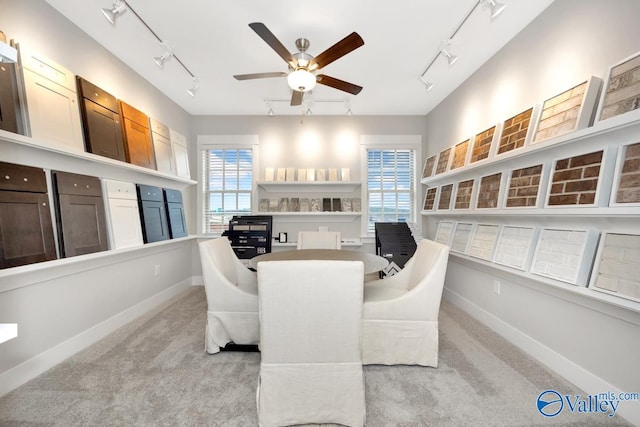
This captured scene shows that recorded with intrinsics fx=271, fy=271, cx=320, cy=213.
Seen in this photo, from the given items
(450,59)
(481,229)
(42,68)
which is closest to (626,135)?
(450,59)

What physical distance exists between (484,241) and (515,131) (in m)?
1.10

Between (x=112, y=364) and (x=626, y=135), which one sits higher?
(x=626, y=135)

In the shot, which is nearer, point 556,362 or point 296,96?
point 556,362

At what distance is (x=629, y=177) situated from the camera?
153cm

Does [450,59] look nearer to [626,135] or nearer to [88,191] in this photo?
[626,135]

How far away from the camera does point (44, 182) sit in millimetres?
2037

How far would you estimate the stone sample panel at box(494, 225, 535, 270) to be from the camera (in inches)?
88.7

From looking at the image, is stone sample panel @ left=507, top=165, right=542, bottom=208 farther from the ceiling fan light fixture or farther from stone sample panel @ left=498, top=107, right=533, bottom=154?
the ceiling fan light fixture

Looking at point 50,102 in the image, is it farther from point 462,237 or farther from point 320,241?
point 462,237

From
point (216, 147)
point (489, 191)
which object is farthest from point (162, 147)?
point (489, 191)

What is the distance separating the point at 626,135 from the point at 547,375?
169 cm

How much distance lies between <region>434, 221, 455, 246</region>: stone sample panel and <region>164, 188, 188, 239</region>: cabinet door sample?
3544 mm

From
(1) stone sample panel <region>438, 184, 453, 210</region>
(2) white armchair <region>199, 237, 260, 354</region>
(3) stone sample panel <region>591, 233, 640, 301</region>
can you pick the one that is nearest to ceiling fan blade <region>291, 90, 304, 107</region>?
(2) white armchair <region>199, 237, 260, 354</region>

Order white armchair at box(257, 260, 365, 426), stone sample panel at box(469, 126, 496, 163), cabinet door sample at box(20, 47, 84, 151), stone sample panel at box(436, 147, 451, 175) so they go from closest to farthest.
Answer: white armchair at box(257, 260, 365, 426), cabinet door sample at box(20, 47, 84, 151), stone sample panel at box(469, 126, 496, 163), stone sample panel at box(436, 147, 451, 175)
